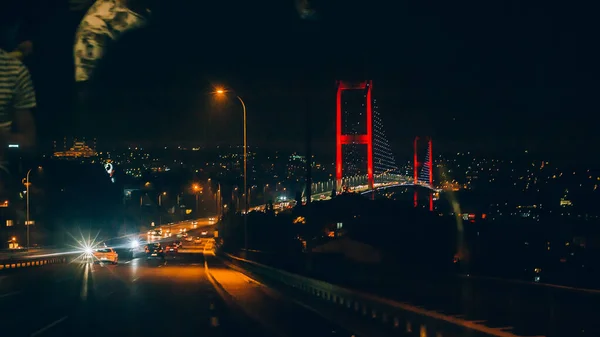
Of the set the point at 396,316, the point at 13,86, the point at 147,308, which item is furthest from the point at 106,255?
the point at 396,316

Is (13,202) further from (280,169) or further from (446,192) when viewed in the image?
(446,192)

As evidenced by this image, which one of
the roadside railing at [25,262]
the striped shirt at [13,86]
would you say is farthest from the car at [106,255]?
the striped shirt at [13,86]

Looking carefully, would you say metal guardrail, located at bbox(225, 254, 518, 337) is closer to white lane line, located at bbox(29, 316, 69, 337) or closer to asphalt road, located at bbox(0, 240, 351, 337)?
asphalt road, located at bbox(0, 240, 351, 337)

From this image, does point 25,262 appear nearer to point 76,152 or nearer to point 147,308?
point 147,308

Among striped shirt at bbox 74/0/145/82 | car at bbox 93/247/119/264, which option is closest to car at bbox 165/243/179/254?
car at bbox 93/247/119/264

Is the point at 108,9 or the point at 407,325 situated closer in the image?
the point at 407,325

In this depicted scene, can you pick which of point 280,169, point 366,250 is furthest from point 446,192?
point 366,250
